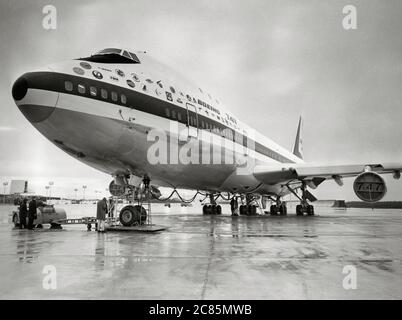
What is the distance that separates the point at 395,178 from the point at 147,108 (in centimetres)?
1575

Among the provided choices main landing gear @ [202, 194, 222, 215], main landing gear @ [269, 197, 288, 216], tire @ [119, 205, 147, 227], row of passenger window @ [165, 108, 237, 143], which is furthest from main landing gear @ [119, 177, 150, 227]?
main landing gear @ [269, 197, 288, 216]

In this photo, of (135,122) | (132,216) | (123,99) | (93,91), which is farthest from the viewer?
(132,216)

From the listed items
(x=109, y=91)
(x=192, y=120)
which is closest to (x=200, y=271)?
(x=109, y=91)

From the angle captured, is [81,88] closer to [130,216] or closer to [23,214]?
[130,216]

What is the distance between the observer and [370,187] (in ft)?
50.6

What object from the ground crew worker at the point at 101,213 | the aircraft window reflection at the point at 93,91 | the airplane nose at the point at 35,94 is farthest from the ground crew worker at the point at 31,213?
the aircraft window reflection at the point at 93,91

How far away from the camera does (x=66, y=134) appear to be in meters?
9.35

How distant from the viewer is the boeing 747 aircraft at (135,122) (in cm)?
883

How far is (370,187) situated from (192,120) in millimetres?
9100

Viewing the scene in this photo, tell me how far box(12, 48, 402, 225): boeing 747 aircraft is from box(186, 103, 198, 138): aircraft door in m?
0.04

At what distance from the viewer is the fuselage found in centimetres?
876

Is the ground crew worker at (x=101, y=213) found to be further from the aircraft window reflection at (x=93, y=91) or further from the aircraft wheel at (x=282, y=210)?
the aircraft wheel at (x=282, y=210)
